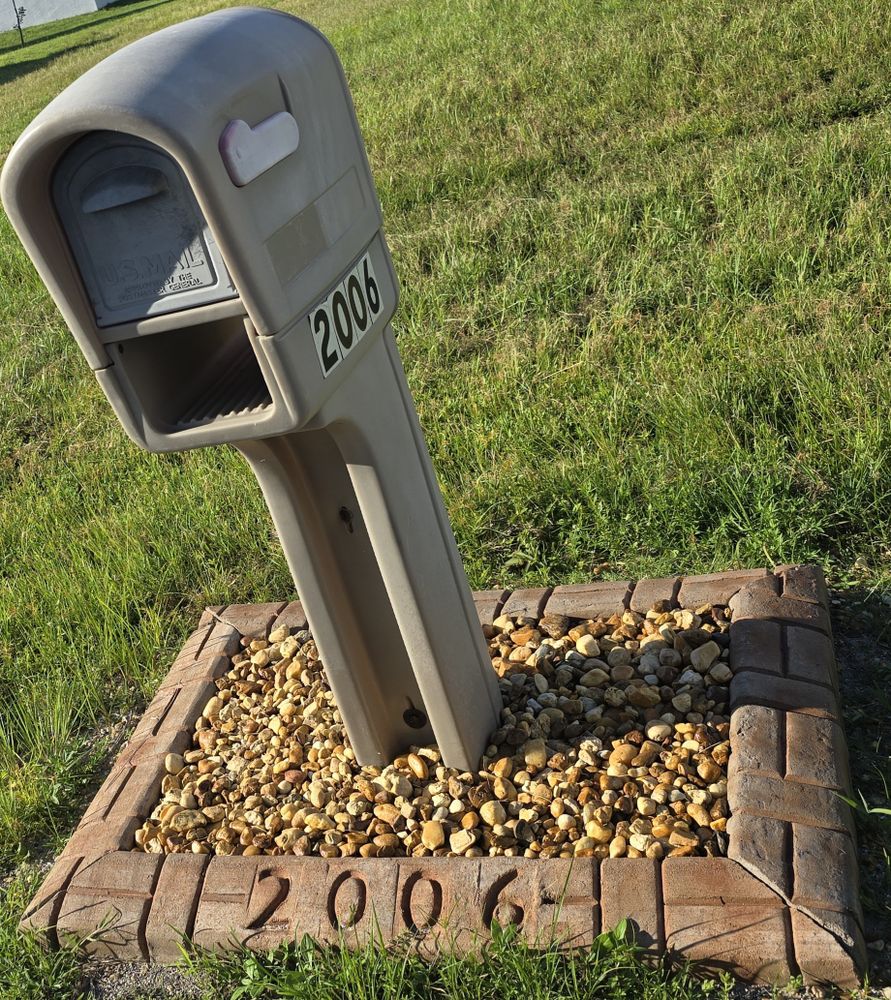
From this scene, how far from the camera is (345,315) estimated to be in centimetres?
199

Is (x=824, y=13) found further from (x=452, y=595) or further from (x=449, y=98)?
(x=452, y=595)

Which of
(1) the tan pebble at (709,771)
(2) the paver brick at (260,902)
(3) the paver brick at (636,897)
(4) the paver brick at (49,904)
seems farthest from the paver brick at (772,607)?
(4) the paver brick at (49,904)

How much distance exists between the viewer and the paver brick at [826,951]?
6.10ft

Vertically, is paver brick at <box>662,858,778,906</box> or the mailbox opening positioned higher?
the mailbox opening

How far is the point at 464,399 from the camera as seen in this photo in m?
4.25

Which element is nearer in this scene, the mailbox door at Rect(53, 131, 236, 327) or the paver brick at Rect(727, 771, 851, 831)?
the mailbox door at Rect(53, 131, 236, 327)

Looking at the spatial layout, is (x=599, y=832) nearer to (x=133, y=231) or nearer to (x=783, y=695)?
(x=783, y=695)

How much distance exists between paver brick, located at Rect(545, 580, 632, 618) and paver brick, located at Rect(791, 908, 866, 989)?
3.51ft

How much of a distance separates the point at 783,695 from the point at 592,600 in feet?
2.09

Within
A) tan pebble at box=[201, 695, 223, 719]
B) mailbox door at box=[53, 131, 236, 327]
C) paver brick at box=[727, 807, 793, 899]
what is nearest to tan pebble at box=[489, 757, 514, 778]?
paver brick at box=[727, 807, 793, 899]

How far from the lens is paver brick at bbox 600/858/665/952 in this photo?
1.95m

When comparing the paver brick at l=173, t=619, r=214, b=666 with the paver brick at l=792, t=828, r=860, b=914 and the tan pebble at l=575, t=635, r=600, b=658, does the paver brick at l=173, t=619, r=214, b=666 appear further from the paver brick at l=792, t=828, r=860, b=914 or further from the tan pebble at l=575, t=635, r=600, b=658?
the paver brick at l=792, t=828, r=860, b=914

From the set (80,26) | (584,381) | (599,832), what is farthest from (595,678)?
(80,26)

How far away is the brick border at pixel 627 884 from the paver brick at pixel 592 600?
0.32 m
